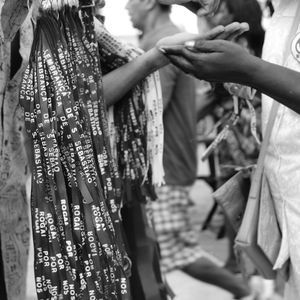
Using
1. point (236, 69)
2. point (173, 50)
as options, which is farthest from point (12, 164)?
point (236, 69)

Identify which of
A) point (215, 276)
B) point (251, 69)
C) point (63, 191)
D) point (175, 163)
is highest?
point (251, 69)

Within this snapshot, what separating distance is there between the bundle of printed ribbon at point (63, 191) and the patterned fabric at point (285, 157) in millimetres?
493

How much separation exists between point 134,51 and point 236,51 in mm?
405

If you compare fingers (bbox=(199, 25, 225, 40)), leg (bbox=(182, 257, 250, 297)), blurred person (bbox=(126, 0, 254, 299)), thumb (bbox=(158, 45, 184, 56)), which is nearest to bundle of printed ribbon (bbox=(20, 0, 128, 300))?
thumb (bbox=(158, 45, 184, 56))

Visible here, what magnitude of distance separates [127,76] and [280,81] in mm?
435

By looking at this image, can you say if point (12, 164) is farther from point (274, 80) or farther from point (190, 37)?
point (274, 80)

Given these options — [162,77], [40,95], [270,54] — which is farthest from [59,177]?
[162,77]

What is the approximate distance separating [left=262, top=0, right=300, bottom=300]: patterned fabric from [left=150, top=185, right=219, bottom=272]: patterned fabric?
152cm

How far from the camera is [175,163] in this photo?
3361 millimetres

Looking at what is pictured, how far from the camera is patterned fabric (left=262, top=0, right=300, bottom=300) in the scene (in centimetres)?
165

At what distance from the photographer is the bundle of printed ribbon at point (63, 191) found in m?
1.48

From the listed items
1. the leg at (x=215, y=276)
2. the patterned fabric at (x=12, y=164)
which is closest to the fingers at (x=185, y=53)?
the patterned fabric at (x=12, y=164)

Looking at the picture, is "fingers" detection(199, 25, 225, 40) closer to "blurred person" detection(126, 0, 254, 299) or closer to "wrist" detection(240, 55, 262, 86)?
"wrist" detection(240, 55, 262, 86)

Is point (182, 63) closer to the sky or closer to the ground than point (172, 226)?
closer to the sky
